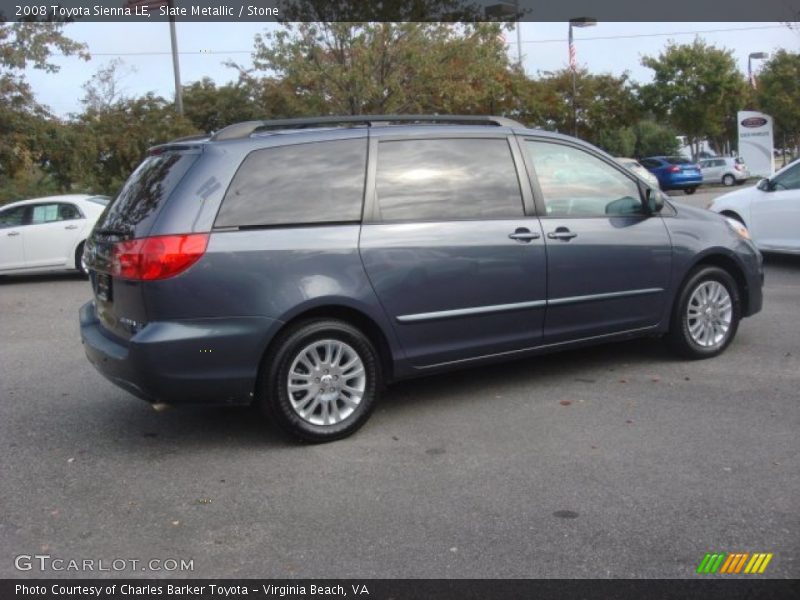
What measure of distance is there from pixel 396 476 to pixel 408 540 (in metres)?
0.75

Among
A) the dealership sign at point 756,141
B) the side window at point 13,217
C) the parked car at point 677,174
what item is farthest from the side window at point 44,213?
the dealership sign at point 756,141

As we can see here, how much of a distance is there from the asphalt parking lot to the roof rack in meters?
1.82

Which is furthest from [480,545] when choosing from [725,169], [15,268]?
[725,169]

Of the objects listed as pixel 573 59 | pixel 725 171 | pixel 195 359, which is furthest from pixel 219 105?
pixel 195 359

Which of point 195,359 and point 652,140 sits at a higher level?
point 652,140

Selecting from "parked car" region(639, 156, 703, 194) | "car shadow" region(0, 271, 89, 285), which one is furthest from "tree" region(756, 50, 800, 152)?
"car shadow" region(0, 271, 89, 285)

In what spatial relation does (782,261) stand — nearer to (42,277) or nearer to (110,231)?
(110,231)

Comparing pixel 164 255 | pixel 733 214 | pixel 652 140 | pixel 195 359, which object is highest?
pixel 652 140

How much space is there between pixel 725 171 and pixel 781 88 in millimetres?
9224

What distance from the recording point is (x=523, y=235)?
18.3 ft

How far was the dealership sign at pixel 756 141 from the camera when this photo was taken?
37.8m

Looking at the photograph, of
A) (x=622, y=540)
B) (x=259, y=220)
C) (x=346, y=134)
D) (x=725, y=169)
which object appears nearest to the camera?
(x=622, y=540)
